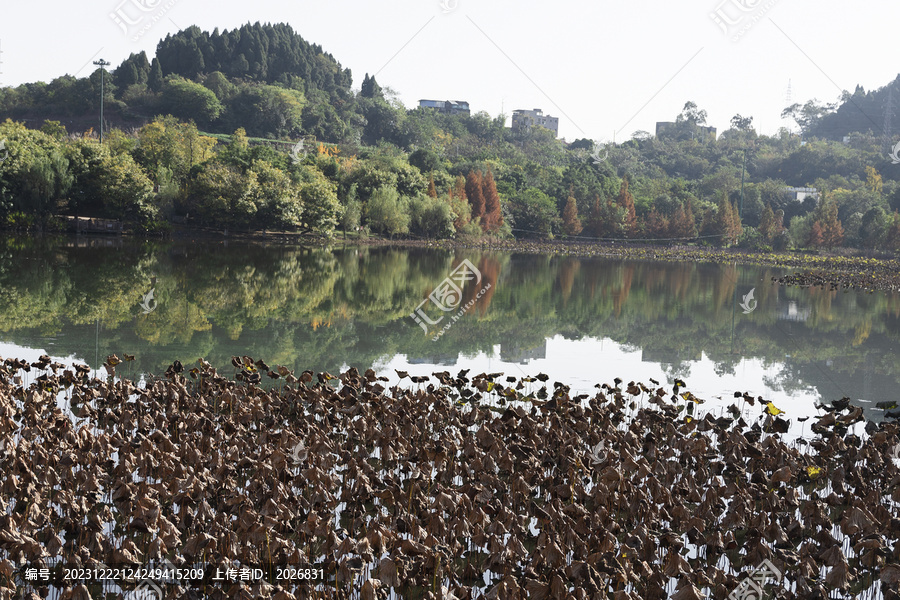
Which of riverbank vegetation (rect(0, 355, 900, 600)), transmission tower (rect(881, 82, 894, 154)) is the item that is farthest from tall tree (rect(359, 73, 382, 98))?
riverbank vegetation (rect(0, 355, 900, 600))

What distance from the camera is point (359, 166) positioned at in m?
66.3

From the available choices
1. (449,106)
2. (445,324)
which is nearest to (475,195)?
(445,324)

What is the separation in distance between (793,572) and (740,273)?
149 feet

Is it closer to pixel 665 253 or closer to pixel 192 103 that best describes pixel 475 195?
pixel 665 253

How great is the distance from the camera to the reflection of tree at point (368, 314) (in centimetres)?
1573

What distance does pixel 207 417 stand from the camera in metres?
8.87

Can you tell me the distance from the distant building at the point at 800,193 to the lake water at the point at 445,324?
56561 mm

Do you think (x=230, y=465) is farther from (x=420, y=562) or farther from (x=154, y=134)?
(x=154, y=134)

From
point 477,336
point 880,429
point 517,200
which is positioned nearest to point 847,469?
point 880,429

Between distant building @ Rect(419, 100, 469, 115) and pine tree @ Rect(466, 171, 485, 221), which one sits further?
distant building @ Rect(419, 100, 469, 115)

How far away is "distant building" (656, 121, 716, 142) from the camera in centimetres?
15638

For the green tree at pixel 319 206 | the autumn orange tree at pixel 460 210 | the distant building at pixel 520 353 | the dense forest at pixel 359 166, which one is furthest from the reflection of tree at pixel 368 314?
the autumn orange tree at pixel 460 210

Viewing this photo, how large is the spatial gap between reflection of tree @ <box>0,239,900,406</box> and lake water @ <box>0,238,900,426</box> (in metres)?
0.07

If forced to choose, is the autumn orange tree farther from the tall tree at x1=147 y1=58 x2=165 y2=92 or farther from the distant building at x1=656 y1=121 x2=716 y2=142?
the distant building at x1=656 y1=121 x2=716 y2=142
